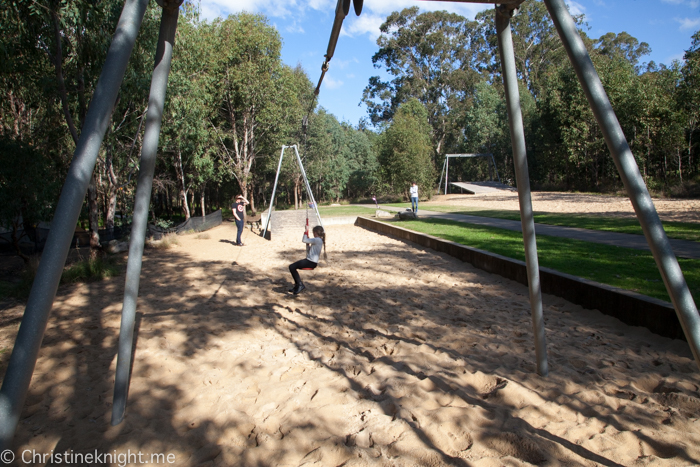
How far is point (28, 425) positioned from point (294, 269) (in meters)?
4.89

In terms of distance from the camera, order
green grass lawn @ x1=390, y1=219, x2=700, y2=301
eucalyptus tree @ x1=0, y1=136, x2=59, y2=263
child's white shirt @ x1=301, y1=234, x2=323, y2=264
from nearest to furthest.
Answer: green grass lawn @ x1=390, y1=219, x2=700, y2=301, child's white shirt @ x1=301, y1=234, x2=323, y2=264, eucalyptus tree @ x1=0, y1=136, x2=59, y2=263

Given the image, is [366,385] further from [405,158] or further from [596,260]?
[405,158]

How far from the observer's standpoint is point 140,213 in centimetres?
351

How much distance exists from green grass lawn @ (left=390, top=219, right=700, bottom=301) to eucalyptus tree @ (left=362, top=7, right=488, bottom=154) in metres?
52.5

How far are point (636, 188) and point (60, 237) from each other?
304cm

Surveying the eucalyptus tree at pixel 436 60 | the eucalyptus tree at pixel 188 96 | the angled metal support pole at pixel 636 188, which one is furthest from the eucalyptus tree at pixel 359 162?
the angled metal support pole at pixel 636 188

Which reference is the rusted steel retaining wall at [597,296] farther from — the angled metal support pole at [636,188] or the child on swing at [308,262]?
the child on swing at [308,262]

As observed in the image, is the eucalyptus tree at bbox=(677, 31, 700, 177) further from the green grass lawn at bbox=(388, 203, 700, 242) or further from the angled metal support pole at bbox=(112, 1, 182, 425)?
the angled metal support pole at bbox=(112, 1, 182, 425)

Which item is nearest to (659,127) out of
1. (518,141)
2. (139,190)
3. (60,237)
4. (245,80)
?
→ (245,80)

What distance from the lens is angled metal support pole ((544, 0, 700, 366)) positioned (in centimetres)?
230

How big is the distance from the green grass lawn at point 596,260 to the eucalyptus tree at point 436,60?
172ft

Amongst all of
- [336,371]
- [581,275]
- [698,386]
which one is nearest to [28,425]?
[336,371]

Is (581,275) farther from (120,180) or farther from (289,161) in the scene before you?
(289,161)

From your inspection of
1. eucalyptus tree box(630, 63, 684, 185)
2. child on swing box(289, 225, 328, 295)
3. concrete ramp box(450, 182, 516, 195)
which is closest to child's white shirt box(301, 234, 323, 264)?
child on swing box(289, 225, 328, 295)
